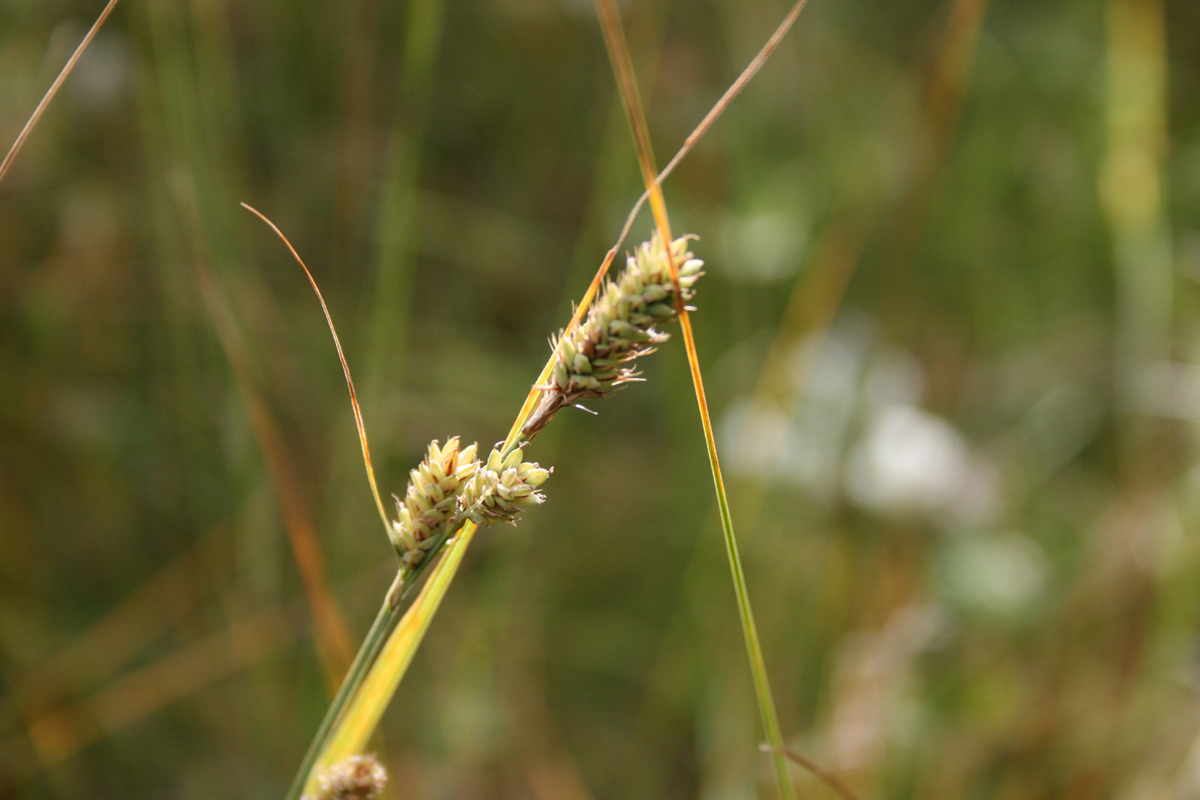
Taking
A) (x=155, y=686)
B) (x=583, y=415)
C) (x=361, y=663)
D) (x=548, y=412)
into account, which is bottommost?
(x=155, y=686)

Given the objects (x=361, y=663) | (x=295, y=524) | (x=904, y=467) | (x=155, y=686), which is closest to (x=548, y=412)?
(x=361, y=663)

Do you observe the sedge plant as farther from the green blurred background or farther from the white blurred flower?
the white blurred flower

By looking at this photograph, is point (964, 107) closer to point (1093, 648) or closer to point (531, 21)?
point (531, 21)

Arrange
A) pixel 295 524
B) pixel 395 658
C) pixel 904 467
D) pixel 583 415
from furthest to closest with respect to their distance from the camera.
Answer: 1. pixel 583 415
2. pixel 904 467
3. pixel 295 524
4. pixel 395 658

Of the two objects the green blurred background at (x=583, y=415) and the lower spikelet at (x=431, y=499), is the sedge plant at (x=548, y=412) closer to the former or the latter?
the lower spikelet at (x=431, y=499)

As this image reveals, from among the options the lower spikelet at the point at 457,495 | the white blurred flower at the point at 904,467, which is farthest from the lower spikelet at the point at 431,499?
the white blurred flower at the point at 904,467

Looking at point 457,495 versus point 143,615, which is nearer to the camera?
point 457,495

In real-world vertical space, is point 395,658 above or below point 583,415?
below

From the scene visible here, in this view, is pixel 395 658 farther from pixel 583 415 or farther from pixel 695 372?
pixel 583 415
